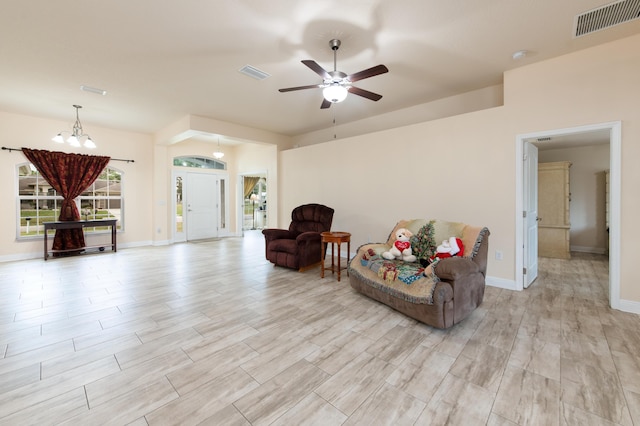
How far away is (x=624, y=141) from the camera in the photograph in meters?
2.85

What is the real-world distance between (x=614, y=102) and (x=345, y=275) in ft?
12.3

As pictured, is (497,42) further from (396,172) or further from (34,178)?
(34,178)

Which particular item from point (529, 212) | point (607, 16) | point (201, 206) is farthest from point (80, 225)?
point (607, 16)

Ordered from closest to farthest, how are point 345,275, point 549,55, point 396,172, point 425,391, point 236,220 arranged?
point 425,391 → point 549,55 → point 345,275 → point 396,172 → point 236,220

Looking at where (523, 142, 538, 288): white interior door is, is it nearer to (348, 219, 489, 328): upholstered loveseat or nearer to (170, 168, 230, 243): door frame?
(348, 219, 489, 328): upholstered loveseat

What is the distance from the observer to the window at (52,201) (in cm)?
550

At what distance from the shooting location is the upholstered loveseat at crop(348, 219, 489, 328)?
240cm

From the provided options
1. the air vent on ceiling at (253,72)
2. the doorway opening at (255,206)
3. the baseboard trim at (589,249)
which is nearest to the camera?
the air vent on ceiling at (253,72)

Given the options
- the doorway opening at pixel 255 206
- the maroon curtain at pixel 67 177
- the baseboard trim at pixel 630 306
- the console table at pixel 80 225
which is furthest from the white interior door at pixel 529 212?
the doorway opening at pixel 255 206

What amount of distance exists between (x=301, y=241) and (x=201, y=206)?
16.2ft

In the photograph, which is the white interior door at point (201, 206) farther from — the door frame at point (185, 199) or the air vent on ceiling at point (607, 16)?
the air vent on ceiling at point (607, 16)

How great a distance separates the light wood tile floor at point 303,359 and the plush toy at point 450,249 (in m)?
0.67

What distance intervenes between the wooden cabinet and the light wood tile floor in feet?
6.89

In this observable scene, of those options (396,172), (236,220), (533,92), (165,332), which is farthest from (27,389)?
(236,220)
